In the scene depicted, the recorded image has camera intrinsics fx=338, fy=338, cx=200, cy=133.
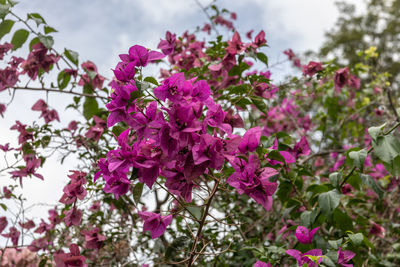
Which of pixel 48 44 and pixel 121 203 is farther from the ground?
pixel 48 44

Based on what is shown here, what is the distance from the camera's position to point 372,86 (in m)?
2.73

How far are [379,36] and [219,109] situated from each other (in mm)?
11703

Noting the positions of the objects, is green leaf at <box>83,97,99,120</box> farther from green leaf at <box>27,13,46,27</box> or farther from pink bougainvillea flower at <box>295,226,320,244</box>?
pink bougainvillea flower at <box>295,226,320,244</box>

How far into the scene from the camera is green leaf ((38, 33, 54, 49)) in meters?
1.44

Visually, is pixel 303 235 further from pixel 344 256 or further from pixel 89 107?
pixel 89 107

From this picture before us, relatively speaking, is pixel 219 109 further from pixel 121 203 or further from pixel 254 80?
pixel 121 203

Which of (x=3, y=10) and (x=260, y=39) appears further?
(x=260, y=39)

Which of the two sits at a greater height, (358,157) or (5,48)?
(5,48)

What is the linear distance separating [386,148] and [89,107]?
50.4 inches

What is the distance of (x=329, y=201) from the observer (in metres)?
1.13

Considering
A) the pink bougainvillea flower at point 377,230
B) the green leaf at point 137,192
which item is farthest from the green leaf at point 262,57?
the pink bougainvillea flower at point 377,230

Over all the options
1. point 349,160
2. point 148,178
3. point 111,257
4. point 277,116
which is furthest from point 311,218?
point 277,116

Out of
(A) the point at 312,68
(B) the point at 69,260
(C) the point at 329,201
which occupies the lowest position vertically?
(B) the point at 69,260

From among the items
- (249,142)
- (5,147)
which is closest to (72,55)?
(5,147)
